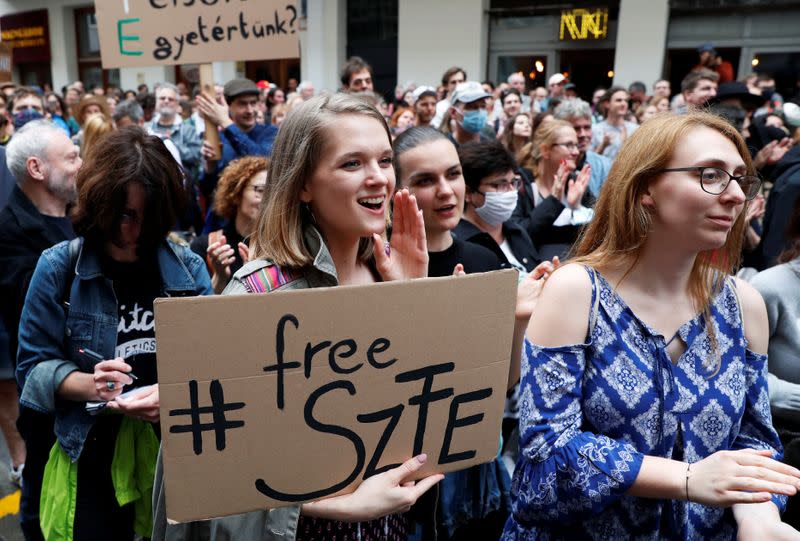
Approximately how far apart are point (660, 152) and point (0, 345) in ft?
10.9

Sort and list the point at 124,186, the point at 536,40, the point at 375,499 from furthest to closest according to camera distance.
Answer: the point at 536,40, the point at 124,186, the point at 375,499

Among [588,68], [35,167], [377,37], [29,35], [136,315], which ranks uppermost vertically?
[29,35]

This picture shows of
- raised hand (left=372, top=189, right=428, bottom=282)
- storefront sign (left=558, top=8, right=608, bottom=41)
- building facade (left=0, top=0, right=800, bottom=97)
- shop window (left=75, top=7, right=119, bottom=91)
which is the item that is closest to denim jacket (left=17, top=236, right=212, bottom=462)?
raised hand (left=372, top=189, right=428, bottom=282)

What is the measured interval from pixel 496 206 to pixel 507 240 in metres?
0.23

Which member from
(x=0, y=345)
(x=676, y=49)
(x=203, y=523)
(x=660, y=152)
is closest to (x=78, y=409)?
(x=203, y=523)

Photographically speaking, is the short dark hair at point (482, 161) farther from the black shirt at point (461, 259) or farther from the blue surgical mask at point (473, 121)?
the blue surgical mask at point (473, 121)

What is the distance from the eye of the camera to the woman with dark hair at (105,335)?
2.00 meters

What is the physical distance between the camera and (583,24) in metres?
14.2

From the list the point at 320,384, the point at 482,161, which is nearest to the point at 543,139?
the point at 482,161

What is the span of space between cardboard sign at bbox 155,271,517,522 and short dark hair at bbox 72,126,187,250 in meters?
1.01

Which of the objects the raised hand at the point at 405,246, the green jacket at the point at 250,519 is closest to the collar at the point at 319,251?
the green jacket at the point at 250,519

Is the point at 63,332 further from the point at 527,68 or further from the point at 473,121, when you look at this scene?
the point at 527,68

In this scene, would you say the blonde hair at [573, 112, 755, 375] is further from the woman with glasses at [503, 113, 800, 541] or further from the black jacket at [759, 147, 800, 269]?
the black jacket at [759, 147, 800, 269]

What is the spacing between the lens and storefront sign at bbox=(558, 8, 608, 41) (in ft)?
45.6
